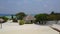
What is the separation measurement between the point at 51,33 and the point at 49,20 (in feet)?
2.66

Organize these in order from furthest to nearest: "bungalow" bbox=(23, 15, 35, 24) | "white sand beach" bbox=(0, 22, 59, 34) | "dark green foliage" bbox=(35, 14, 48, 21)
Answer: "bungalow" bbox=(23, 15, 35, 24) < "dark green foliage" bbox=(35, 14, 48, 21) < "white sand beach" bbox=(0, 22, 59, 34)

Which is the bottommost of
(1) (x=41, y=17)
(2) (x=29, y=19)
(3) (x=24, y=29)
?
(3) (x=24, y=29)

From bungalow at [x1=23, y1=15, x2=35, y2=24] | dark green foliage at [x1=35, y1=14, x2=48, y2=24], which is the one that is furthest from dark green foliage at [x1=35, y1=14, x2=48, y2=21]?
bungalow at [x1=23, y1=15, x2=35, y2=24]

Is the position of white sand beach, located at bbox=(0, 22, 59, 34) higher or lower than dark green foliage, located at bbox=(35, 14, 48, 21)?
lower

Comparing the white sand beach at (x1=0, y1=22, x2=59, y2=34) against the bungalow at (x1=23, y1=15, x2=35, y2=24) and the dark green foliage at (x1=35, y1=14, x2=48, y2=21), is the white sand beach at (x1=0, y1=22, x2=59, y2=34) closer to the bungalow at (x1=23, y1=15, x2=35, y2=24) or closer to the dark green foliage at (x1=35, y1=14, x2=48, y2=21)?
the bungalow at (x1=23, y1=15, x2=35, y2=24)

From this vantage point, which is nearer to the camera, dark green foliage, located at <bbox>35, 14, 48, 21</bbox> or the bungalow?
dark green foliage, located at <bbox>35, 14, 48, 21</bbox>

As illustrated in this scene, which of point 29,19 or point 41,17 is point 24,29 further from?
point 41,17

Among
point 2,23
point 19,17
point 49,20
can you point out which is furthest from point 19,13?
point 49,20

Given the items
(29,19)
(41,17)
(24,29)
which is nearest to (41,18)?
(41,17)

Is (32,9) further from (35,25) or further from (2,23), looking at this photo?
(2,23)

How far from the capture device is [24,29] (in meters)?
6.86

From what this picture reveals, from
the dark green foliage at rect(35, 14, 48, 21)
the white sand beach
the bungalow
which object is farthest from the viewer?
the bungalow

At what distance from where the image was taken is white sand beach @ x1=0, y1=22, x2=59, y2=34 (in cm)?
646

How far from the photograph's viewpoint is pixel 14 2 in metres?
6.80
